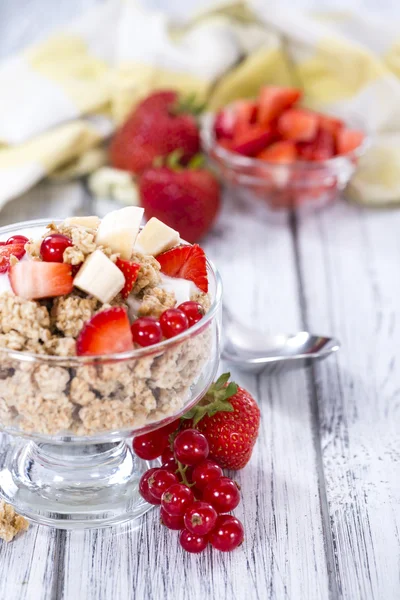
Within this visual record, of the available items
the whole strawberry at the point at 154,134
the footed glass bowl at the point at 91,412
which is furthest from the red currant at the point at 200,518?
the whole strawberry at the point at 154,134

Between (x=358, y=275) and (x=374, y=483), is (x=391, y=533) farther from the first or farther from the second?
(x=358, y=275)

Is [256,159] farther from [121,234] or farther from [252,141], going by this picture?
[121,234]

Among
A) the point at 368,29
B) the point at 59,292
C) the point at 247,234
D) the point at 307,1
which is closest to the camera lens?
the point at 59,292

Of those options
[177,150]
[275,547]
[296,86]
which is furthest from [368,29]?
[275,547]

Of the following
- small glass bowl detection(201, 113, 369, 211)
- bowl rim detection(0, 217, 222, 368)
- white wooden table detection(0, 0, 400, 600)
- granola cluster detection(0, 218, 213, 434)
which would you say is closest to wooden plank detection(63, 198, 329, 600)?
white wooden table detection(0, 0, 400, 600)

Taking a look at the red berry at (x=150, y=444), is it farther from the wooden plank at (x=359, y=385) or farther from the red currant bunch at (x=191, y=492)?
the wooden plank at (x=359, y=385)

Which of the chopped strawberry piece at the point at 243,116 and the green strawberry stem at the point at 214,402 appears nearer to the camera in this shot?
the green strawberry stem at the point at 214,402

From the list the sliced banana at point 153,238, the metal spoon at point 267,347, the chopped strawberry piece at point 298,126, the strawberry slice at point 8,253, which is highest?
the strawberry slice at point 8,253
